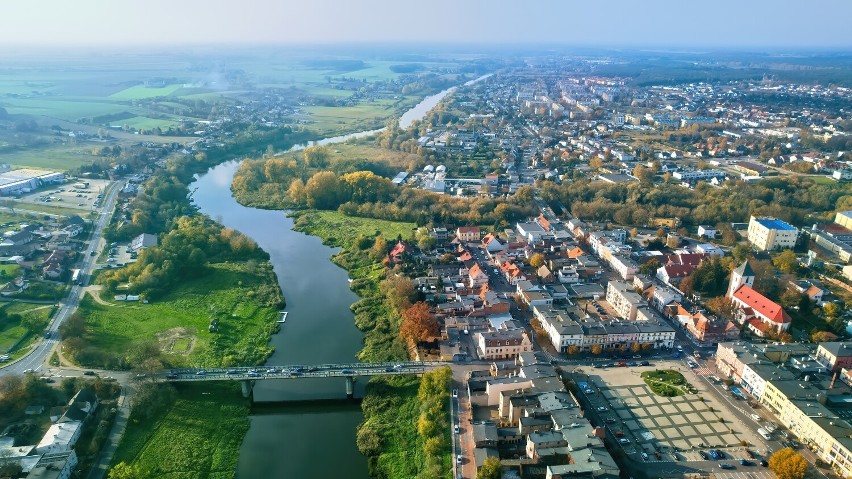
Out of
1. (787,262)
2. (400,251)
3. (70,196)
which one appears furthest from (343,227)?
(787,262)

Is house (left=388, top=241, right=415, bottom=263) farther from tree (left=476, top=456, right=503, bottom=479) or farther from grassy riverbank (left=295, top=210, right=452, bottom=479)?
tree (left=476, top=456, right=503, bottom=479)

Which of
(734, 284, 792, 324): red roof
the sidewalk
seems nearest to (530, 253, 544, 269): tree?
(734, 284, 792, 324): red roof

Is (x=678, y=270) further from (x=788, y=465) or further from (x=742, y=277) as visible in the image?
(x=788, y=465)

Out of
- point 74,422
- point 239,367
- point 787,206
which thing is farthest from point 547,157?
point 74,422

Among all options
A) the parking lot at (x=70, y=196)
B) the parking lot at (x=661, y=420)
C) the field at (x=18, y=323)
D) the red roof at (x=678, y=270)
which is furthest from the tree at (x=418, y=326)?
the parking lot at (x=70, y=196)

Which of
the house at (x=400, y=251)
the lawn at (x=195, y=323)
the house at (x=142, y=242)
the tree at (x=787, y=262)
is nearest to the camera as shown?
the lawn at (x=195, y=323)

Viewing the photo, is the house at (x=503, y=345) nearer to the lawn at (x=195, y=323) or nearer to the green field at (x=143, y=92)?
the lawn at (x=195, y=323)
